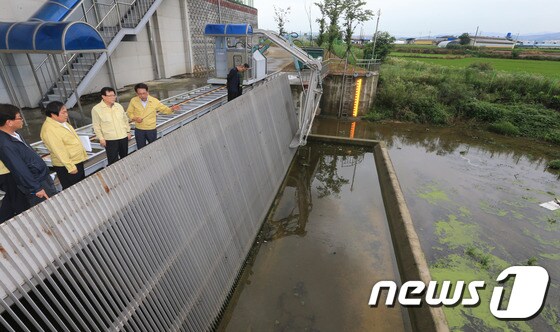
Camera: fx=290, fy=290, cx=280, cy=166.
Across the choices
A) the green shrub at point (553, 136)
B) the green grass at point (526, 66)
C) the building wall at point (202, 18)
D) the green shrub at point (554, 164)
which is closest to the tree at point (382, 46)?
the green grass at point (526, 66)

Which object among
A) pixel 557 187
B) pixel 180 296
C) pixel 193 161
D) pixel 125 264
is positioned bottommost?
pixel 557 187

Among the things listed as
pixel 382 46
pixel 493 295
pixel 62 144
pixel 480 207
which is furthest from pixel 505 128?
pixel 62 144

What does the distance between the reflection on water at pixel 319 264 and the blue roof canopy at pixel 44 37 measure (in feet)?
19.7

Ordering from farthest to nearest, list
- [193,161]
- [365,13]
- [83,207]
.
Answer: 1. [365,13]
2. [193,161]
3. [83,207]

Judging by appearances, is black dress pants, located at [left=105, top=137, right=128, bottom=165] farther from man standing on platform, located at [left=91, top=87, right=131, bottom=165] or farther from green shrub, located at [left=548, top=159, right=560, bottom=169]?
green shrub, located at [left=548, top=159, right=560, bottom=169]

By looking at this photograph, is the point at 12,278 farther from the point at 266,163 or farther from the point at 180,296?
the point at 266,163

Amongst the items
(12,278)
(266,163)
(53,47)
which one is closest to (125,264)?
(12,278)

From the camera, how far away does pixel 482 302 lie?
5352 mm

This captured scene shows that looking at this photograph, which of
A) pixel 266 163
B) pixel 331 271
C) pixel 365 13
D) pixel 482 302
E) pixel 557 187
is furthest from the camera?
pixel 365 13

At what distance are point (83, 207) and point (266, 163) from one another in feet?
17.8

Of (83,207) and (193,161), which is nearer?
(83,207)

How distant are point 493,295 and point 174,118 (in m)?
7.62

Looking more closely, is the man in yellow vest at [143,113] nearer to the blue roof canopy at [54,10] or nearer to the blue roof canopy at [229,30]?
the blue roof canopy at [54,10]

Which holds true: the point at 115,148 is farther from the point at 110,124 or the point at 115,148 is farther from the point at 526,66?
the point at 526,66
